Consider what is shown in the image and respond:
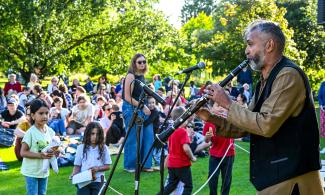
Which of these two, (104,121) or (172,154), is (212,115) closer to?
(172,154)

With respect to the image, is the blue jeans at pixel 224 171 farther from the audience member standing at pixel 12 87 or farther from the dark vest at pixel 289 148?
the audience member standing at pixel 12 87

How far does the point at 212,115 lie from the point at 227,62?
70.8 ft

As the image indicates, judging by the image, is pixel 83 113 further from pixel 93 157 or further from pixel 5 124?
pixel 93 157

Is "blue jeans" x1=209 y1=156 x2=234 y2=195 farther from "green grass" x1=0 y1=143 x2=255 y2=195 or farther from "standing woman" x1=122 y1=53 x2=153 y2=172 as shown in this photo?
"standing woman" x1=122 y1=53 x2=153 y2=172

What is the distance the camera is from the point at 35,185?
237 inches

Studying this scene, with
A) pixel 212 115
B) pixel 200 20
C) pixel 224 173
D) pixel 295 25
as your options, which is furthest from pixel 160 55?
pixel 200 20

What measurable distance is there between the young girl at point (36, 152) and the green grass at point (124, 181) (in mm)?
1819

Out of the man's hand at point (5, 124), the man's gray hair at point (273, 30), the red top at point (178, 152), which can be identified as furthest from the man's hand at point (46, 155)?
the man's hand at point (5, 124)

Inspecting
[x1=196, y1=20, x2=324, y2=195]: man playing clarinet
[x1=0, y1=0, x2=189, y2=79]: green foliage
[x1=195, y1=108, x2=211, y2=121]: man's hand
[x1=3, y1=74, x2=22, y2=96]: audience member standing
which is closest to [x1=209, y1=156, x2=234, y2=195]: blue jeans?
[x1=195, y1=108, x2=211, y2=121]: man's hand

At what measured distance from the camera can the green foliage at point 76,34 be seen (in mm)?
22438

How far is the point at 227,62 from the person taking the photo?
2522 centimetres

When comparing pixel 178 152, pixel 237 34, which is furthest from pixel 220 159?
pixel 237 34

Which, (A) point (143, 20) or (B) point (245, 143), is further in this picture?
(A) point (143, 20)

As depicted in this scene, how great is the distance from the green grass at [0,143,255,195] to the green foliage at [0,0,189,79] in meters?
13.5
